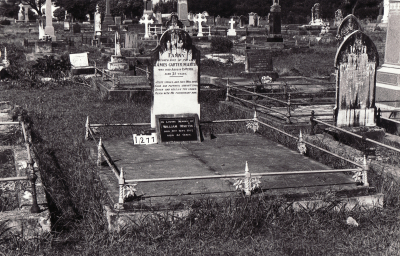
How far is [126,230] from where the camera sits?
5785 mm

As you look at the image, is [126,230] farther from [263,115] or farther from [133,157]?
[263,115]

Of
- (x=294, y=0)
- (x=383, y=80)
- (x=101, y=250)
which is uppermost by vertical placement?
(x=294, y=0)

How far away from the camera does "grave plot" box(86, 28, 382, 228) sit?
645 cm

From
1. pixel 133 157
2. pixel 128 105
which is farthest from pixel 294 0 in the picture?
pixel 133 157

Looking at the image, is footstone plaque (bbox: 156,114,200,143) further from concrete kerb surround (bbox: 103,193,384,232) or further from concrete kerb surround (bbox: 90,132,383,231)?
concrete kerb surround (bbox: 103,193,384,232)

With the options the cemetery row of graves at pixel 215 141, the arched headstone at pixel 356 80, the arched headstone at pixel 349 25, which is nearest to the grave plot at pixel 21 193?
the cemetery row of graves at pixel 215 141

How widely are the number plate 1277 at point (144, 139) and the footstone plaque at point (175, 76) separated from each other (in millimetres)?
312

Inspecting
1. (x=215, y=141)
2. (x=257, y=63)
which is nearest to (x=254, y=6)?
(x=257, y=63)

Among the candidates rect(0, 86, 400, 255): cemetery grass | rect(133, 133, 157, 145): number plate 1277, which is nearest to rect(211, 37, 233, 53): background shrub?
rect(133, 133, 157, 145): number plate 1277

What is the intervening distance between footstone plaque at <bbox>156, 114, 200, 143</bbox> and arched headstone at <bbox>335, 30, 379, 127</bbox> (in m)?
2.48

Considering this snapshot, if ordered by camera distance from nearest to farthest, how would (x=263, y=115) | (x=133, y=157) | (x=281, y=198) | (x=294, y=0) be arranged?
(x=281, y=198) → (x=133, y=157) → (x=263, y=115) → (x=294, y=0)

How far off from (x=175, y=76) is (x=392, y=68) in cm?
446

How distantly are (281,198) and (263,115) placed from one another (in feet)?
20.0

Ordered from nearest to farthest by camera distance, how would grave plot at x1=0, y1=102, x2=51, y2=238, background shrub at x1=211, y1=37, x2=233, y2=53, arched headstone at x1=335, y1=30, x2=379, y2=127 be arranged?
grave plot at x1=0, y1=102, x2=51, y2=238, arched headstone at x1=335, y1=30, x2=379, y2=127, background shrub at x1=211, y1=37, x2=233, y2=53
